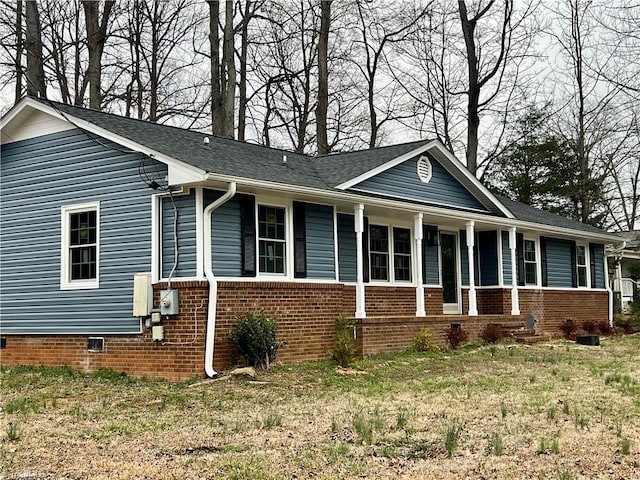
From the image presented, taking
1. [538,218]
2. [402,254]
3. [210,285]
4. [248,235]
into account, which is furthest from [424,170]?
[210,285]

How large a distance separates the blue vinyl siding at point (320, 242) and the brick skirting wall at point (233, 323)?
290 mm

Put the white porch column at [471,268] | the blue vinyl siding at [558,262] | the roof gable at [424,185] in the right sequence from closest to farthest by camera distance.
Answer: the roof gable at [424,185] → the white porch column at [471,268] → the blue vinyl siding at [558,262]

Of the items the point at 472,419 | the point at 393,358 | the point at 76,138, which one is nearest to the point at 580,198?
the point at 393,358

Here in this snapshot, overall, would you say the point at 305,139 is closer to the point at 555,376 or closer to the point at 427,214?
the point at 427,214

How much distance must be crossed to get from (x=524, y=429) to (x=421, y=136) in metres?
28.4

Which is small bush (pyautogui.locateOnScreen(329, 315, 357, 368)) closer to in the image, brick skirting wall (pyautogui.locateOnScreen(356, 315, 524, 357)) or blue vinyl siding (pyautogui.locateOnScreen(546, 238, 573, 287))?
brick skirting wall (pyautogui.locateOnScreen(356, 315, 524, 357))

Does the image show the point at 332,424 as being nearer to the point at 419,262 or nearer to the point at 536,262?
the point at 419,262

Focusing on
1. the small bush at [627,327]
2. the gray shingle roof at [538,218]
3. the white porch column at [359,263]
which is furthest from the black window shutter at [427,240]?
the small bush at [627,327]

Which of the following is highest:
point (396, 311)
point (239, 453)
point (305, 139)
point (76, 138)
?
point (305, 139)

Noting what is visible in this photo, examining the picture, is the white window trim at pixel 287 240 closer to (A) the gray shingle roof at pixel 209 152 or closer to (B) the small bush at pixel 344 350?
(A) the gray shingle roof at pixel 209 152

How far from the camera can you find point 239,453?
8.03 metres

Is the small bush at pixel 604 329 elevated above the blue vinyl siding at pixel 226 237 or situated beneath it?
situated beneath

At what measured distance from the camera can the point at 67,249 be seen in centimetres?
1537

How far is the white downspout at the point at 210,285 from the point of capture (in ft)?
44.2
